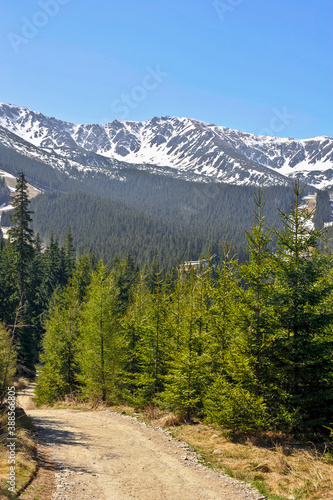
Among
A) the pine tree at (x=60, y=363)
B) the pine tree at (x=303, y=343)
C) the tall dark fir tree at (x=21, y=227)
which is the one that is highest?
the tall dark fir tree at (x=21, y=227)

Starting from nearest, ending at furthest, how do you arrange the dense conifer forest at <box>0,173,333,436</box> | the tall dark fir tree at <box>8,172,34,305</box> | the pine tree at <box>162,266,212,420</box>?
the dense conifer forest at <box>0,173,333,436</box>
the pine tree at <box>162,266,212,420</box>
the tall dark fir tree at <box>8,172,34,305</box>

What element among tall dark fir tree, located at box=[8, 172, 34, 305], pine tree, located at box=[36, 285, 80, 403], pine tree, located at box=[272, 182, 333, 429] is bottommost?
pine tree, located at box=[36, 285, 80, 403]

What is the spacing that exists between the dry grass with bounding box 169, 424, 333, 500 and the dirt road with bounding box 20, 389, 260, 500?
69 centimetres

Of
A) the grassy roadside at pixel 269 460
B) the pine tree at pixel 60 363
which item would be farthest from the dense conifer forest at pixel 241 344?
A: the grassy roadside at pixel 269 460

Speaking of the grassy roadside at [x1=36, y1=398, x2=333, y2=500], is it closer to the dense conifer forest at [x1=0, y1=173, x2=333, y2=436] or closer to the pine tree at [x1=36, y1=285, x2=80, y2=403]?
the dense conifer forest at [x1=0, y1=173, x2=333, y2=436]

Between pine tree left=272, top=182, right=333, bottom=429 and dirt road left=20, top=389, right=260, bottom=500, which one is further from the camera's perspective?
pine tree left=272, top=182, right=333, bottom=429

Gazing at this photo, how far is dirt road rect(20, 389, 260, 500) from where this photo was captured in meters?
10.4

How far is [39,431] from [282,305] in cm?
1234

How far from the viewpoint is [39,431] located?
1653 cm

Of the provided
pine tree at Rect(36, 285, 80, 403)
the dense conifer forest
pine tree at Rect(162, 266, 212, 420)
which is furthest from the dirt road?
pine tree at Rect(36, 285, 80, 403)

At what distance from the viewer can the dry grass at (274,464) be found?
10719mm

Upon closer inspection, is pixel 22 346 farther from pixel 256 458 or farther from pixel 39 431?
pixel 256 458

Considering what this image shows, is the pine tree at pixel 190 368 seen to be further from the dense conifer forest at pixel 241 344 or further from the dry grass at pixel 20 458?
the dry grass at pixel 20 458

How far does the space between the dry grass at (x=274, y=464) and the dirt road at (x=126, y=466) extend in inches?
27.0
